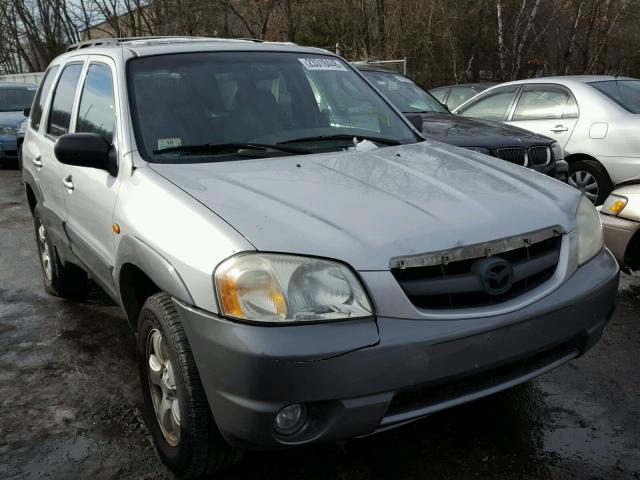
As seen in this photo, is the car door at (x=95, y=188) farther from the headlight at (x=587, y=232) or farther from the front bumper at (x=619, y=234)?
the front bumper at (x=619, y=234)

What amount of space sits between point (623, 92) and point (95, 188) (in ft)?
20.6

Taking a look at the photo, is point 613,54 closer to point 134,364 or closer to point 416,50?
point 416,50

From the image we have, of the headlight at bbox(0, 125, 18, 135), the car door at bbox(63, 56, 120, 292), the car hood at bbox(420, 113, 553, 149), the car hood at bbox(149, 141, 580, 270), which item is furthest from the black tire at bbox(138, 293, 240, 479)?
the headlight at bbox(0, 125, 18, 135)

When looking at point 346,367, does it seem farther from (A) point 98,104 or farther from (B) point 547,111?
(B) point 547,111

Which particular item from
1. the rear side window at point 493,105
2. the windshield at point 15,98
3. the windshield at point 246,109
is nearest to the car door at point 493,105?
the rear side window at point 493,105

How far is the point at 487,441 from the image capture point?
9.59 ft

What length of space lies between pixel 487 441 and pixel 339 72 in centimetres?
235

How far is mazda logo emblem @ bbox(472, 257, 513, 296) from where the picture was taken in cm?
236

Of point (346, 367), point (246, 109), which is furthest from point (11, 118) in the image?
point (346, 367)

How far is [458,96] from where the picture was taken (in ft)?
42.1

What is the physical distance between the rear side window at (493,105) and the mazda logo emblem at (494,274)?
20.5 ft

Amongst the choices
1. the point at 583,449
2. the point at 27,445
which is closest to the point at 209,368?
the point at 27,445

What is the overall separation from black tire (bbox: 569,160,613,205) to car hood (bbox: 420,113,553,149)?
0.89m

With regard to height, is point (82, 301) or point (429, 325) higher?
point (429, 325)
